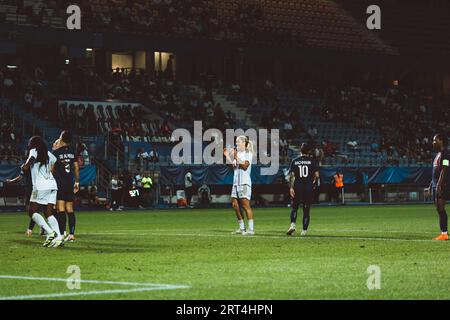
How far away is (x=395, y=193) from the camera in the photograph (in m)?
55.5

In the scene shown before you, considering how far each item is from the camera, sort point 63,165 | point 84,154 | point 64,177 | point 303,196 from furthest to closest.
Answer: point 84,154
point 303,196
point 64,177
point 63,165

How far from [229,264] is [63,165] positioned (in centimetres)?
637

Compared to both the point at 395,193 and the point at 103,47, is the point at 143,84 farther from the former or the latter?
the point at 395,193

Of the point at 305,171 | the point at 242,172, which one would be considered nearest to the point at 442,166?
the point at 305,171

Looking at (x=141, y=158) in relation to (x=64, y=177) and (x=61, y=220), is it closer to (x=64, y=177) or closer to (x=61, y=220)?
(x=64, y=177)

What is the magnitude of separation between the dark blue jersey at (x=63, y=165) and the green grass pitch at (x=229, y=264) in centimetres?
137

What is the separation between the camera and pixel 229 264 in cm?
1506

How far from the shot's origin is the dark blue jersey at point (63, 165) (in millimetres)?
20188

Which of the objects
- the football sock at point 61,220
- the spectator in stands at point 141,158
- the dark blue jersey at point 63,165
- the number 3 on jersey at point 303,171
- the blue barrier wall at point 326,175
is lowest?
the blue barrier wall at point 326,175

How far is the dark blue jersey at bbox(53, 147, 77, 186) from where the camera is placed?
20.2 m

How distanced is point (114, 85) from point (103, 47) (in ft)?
7.48

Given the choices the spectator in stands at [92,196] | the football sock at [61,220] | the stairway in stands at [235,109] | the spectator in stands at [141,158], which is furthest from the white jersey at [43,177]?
the stairway in stands at [235,109]

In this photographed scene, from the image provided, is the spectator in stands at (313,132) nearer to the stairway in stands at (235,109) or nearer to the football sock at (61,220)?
the stairway in stands at (235,109)
